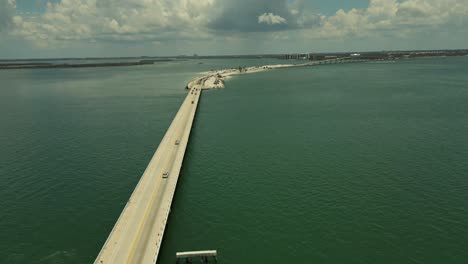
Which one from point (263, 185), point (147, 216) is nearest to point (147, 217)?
point (147, 216)

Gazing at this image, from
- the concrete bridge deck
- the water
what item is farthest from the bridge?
the water

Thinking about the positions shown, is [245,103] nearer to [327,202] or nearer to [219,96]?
[219,96]

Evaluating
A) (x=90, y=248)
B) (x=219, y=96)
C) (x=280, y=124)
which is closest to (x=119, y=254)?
(x=90, y=248)

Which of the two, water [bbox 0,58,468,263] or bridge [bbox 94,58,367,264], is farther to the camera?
water [bbox 0,58,468,263]

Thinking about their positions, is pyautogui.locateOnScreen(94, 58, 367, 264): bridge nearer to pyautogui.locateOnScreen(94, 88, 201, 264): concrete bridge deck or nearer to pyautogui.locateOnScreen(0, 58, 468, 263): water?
pyautogui.locateOnScreen(94, 88, 201, 264): concrete bridge deck

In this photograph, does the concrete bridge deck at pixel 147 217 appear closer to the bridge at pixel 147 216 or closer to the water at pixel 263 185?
the bridge at pixel 147 216

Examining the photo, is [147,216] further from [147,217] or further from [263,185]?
[263,185]
